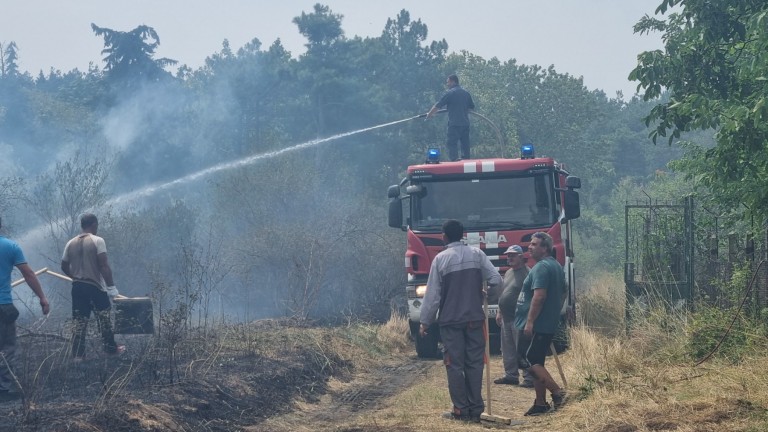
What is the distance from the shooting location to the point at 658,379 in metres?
9.12

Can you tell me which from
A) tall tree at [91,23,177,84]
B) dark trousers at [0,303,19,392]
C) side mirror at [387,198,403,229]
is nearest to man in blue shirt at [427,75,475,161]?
side mirror at [387,198,403,229]

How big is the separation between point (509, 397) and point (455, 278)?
208 centimetres

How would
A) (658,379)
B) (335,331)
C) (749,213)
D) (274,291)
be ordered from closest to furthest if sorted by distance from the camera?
(658,379), (749,213), (335,331), (274,291)

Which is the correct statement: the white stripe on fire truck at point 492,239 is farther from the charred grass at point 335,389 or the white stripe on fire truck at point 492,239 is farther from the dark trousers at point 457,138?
the dark trousers at point 457,138

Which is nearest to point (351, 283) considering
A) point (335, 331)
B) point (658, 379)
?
point (335, 331)

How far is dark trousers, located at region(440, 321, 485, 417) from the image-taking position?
9.15m

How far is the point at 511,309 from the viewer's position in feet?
36.1

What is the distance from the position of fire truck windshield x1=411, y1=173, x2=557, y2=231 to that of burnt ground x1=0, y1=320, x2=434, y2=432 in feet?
7.93

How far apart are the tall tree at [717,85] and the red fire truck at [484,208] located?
1.96 meters

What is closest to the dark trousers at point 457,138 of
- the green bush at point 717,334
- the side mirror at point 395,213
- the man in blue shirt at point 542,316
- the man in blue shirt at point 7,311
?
the side mirror at point 395,213

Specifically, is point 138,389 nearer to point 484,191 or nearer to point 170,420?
point 170,420

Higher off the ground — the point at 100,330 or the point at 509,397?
the point at 100,330

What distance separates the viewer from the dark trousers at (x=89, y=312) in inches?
408

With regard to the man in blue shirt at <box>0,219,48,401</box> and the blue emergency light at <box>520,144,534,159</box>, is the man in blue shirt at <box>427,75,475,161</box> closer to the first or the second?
the blue emergency light at <box>520,144,534,159</box>
